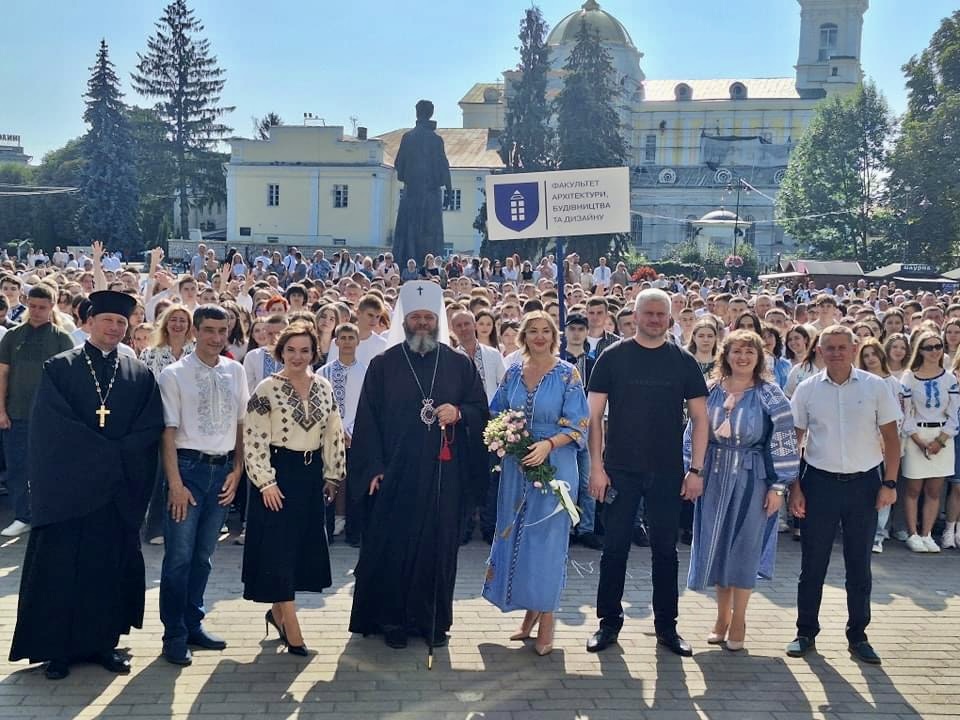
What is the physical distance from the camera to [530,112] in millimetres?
55125

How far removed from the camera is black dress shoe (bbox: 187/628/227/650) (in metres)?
5.96

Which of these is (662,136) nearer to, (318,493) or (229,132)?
(229,132)

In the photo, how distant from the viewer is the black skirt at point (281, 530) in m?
5.75

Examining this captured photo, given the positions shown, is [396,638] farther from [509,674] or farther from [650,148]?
[650,148]

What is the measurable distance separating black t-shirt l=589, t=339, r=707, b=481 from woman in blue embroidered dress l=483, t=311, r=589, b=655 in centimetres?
25

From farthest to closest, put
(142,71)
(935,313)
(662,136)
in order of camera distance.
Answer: (662,136), (142,71), (935,313)

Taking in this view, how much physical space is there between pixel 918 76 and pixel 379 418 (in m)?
51.6

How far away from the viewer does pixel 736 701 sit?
5.45 metres

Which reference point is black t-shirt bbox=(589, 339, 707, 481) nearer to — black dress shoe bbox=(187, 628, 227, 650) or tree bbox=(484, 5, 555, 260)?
black dress shoe bbox=(187, 628, 227, 650)

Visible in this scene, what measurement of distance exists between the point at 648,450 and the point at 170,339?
3.67 m

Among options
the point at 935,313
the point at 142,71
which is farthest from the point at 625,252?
the point at 935,313

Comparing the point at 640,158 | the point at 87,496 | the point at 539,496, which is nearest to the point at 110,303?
the point at 87,496

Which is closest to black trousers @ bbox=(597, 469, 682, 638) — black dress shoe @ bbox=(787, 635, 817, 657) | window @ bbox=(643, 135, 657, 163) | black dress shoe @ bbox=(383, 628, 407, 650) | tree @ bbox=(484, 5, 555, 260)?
black dress shoe @ bbox=(787, 635, 817, 657)

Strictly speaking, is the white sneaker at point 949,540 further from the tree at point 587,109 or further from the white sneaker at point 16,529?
the tree at point 587,109
